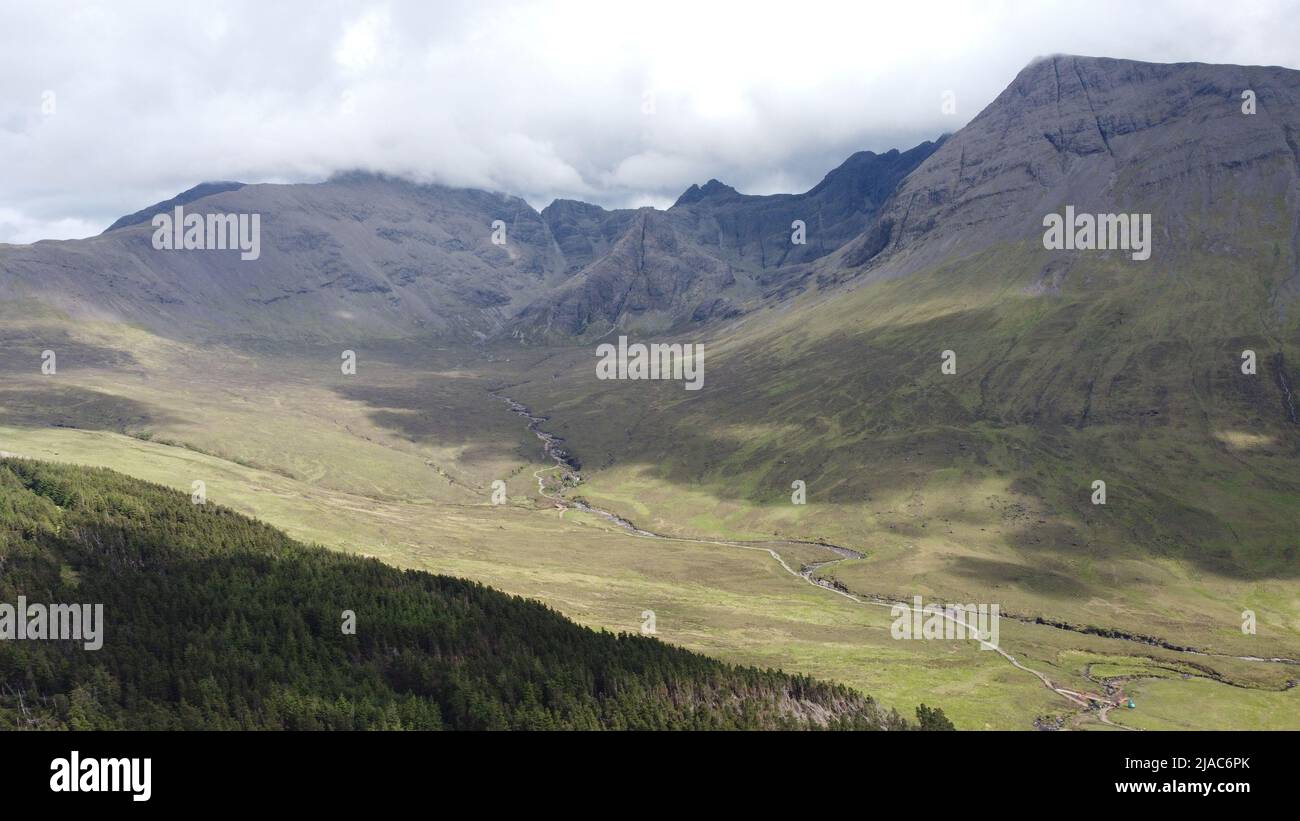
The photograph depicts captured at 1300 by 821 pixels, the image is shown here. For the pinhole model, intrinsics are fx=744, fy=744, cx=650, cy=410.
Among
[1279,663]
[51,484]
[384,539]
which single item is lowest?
[1279,663]

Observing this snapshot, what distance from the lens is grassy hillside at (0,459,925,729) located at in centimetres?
9181

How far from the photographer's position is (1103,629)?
15400cm

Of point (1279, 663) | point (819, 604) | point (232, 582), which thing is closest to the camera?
point (232, 582)

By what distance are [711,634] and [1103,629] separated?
83455mm

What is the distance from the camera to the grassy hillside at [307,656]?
9181 cm

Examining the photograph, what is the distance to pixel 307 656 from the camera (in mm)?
105062

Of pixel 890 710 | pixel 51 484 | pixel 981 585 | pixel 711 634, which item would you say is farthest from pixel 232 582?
pixel 981 585

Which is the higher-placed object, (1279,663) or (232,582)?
(232,582)
